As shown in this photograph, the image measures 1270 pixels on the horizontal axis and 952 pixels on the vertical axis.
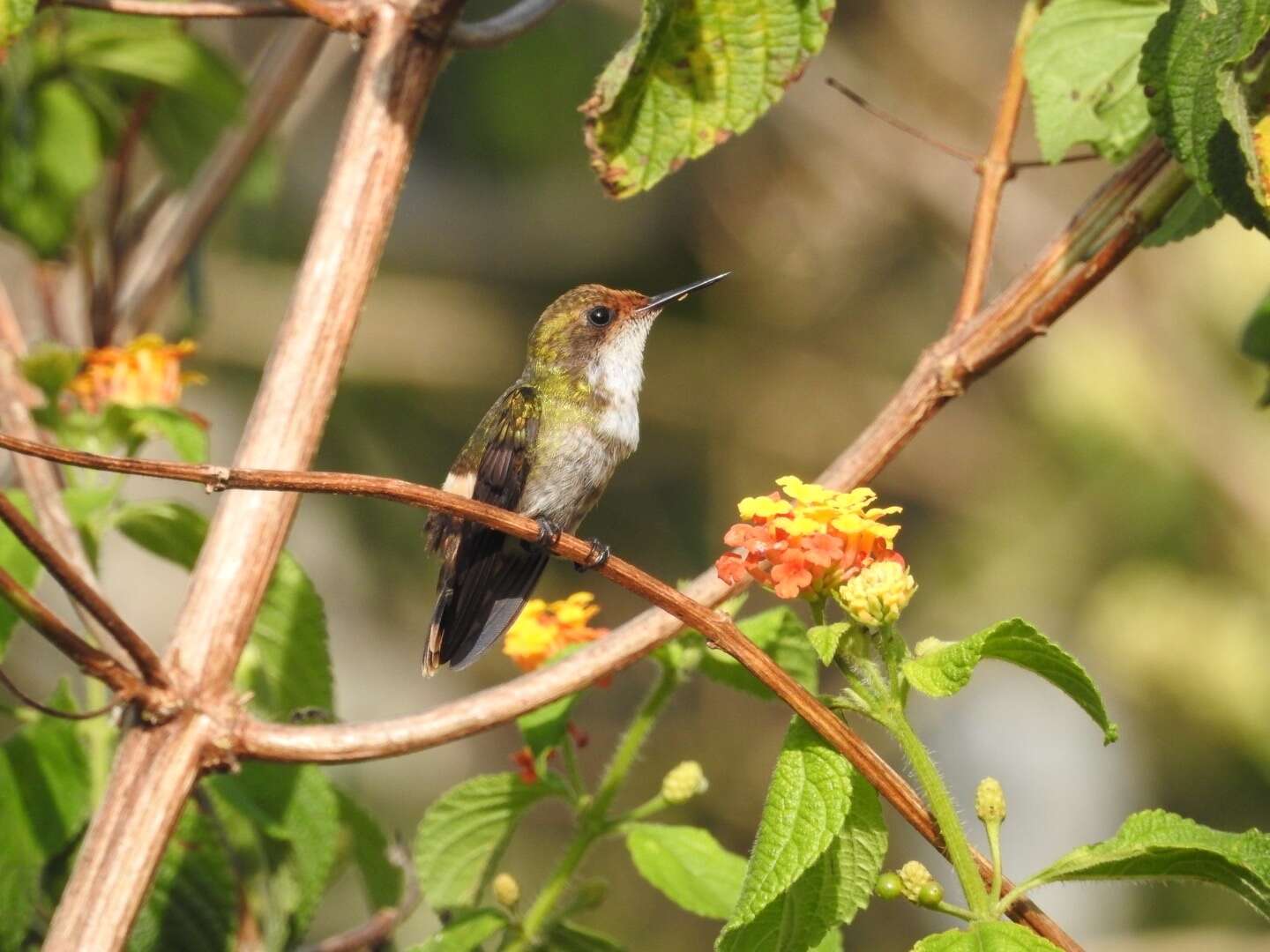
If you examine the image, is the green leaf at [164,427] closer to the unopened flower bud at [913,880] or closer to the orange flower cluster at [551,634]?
the orange flower cluster at [551,634]

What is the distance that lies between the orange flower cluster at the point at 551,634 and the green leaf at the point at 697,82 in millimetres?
599

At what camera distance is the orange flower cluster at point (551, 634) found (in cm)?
219

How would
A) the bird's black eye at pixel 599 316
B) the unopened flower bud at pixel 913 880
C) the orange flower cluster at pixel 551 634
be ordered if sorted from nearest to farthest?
the unopened flower bud at pixel 913 880, the orange flower cluster at pixel 551 634, the bird's black eye at pixel 599 316

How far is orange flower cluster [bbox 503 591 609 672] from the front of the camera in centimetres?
219

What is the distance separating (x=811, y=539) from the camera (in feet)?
5.10

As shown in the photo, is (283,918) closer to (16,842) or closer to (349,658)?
(16,842)

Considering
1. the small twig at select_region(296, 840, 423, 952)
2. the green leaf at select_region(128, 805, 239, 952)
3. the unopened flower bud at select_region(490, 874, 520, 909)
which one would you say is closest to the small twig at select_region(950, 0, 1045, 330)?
the unopened flower bud at select_region(490, 874, 520, 909)

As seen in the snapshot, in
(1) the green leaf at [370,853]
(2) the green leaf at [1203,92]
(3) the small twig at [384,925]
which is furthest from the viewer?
(1) the green leaf at [370,853]

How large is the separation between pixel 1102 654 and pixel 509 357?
309 cm

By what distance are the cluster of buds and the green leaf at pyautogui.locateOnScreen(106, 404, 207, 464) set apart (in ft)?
3.49

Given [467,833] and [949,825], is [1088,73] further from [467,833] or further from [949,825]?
[467,833]

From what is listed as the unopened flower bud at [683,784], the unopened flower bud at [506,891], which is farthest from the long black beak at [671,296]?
the unopened flower bud at [506,891]

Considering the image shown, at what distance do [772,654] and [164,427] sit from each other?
1017 millimetres

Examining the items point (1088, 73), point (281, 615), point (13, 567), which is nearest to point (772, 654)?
point (281, 615)
